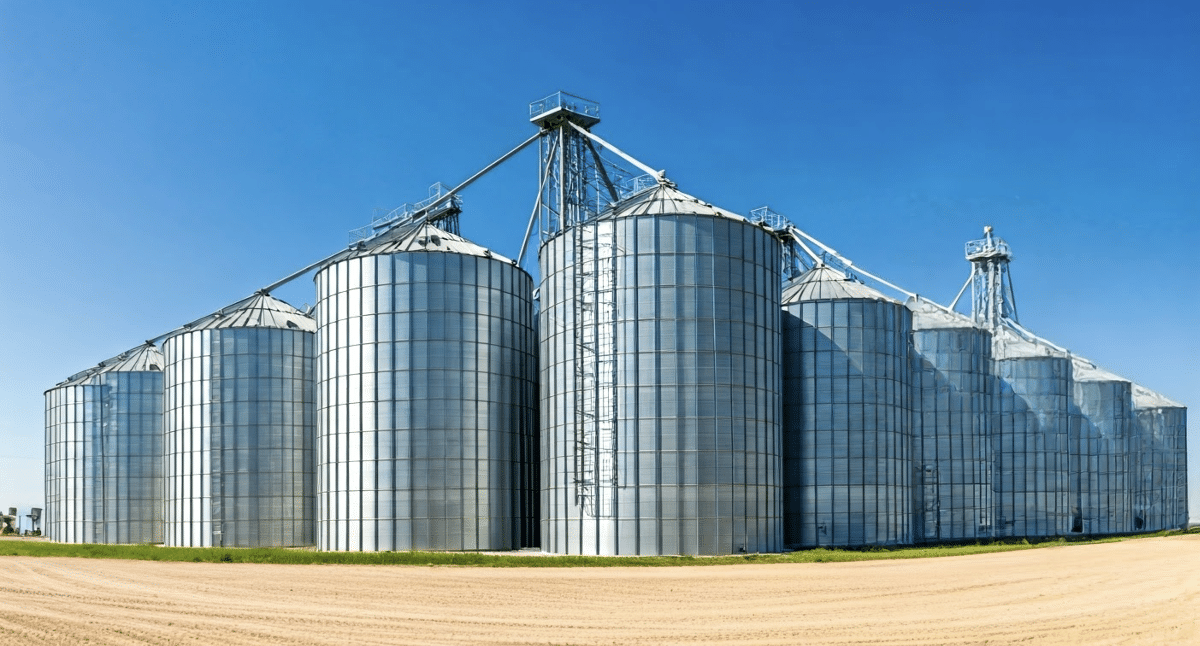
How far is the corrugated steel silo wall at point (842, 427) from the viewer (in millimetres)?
60688

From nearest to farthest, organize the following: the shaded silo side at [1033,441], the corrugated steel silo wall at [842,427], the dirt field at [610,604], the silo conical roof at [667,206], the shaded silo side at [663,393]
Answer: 1. the dirt field at [610,604]
2. the shaded silo side at [663,393]
3. the silo conical roof at [667,206]
4. the corrugated steel silo wall at [842,427]
5. the shaded silo side at [1033,441]

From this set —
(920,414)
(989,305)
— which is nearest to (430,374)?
(920,414)

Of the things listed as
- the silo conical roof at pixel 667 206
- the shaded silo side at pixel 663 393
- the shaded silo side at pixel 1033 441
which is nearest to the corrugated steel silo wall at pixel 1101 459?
the shaded silo side at pixel 1033 441

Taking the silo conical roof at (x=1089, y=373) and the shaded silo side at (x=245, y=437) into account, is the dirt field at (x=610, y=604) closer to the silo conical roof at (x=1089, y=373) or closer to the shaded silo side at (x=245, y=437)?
the shaded silo side at (x=245, y=437)

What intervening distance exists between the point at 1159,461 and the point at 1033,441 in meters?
27.1

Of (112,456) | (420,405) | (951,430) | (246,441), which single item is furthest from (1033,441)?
(112,456)

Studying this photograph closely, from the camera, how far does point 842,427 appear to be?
61.4 meters

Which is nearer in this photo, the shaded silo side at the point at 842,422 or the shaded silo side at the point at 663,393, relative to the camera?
the shaded silo side at the point at 663,393

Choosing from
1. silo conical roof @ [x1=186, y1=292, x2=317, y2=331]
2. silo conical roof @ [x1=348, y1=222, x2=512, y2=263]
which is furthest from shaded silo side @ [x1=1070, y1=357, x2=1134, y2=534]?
silo conical roof @ [x1=186, y1=292, x2=317, y2=331]

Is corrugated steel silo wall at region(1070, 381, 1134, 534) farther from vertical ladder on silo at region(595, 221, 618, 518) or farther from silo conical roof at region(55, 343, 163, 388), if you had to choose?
silo conical roof at region(55, 343, 163, 388)

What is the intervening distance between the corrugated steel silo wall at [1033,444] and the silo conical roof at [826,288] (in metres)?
24.5

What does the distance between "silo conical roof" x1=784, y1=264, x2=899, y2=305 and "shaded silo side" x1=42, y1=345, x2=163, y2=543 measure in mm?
48733

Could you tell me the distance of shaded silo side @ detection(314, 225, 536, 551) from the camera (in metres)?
56.3

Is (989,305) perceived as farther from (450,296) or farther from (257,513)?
(257,513)
